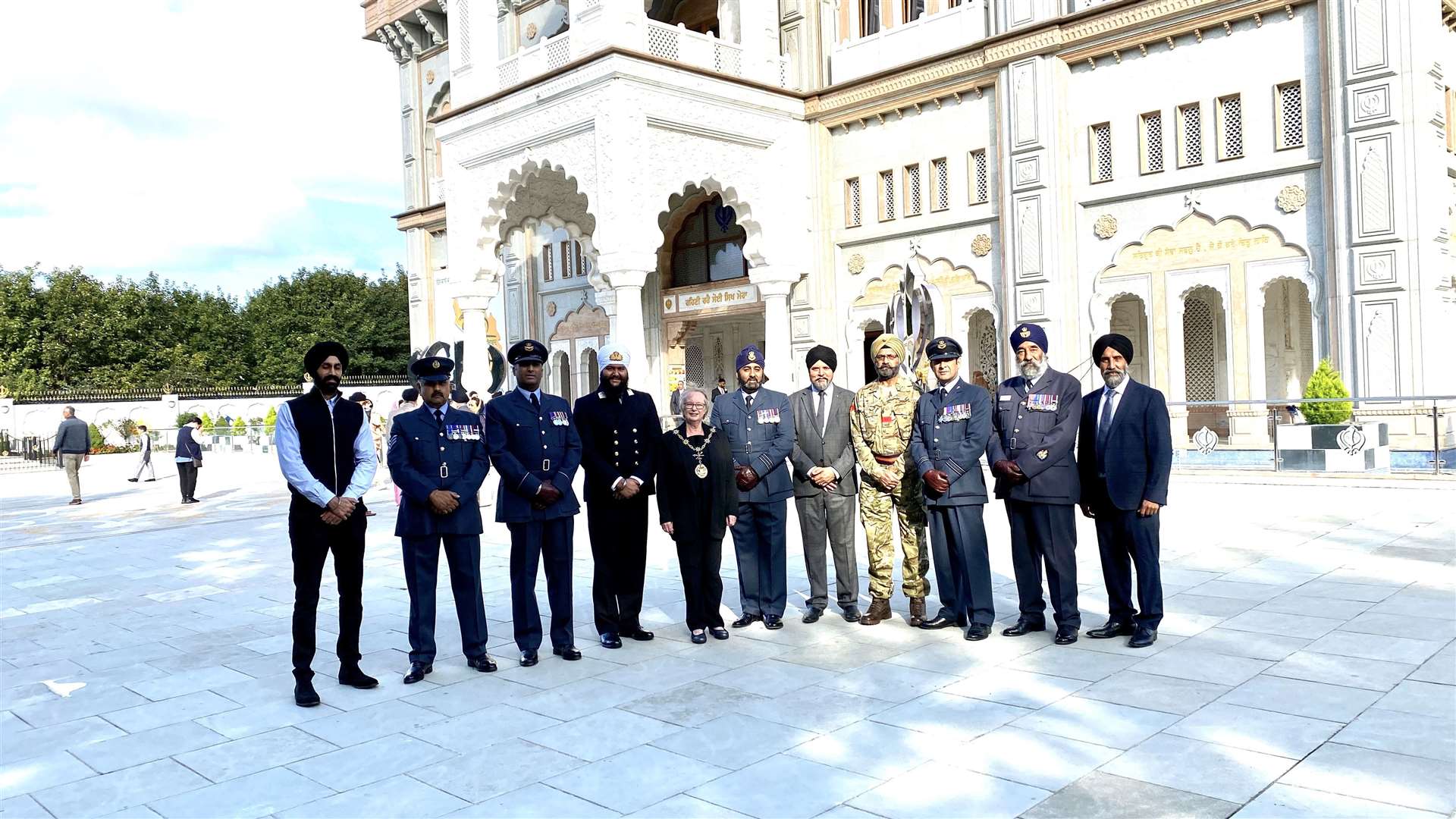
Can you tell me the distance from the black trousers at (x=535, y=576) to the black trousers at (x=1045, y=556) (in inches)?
93.8

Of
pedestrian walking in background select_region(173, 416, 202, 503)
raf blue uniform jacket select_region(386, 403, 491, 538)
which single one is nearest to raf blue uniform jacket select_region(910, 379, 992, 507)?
raf blue uniform jacket select_region(386, 403, 491, 538)

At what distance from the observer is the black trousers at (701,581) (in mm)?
5898

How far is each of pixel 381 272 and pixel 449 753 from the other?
49818 millimetres

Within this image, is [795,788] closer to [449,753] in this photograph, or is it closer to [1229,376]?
[449,753]

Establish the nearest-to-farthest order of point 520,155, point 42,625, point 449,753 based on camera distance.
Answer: point 449,753 → point 42,625 → point 520,155

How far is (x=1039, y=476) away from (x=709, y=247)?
62.6 feet

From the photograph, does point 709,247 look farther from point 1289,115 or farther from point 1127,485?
point 1127,485

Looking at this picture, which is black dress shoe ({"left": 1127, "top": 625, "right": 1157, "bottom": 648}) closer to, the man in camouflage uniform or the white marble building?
the man in camouflage uniform

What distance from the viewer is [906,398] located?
20.1 feet

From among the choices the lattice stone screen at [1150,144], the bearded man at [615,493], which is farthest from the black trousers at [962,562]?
the lattice stone screen at [1150,144]

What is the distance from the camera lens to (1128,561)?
5586 mm

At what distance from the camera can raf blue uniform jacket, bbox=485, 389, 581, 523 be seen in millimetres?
5508

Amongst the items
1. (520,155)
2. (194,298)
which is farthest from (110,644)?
(194,298)

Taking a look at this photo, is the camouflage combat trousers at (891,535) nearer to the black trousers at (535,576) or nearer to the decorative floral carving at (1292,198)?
the black trousers at (535,576)
